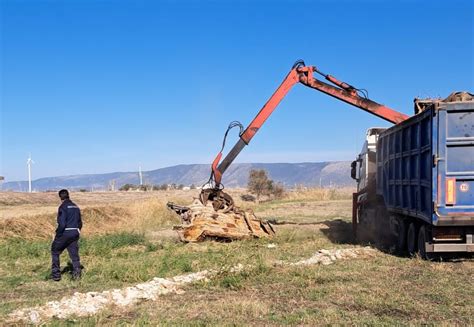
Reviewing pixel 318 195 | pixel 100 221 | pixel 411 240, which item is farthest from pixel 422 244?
pixel 318 195

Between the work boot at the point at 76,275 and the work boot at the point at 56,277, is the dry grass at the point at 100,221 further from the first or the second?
the work boot at the point at 76,275

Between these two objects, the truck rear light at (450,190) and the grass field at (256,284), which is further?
the truck rear light at (450,190)

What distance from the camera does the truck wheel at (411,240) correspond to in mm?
13188

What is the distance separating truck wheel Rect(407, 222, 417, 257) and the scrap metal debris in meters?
4.80

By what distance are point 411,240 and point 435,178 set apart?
103 inches

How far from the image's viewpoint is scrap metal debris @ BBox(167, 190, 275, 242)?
53.4ft

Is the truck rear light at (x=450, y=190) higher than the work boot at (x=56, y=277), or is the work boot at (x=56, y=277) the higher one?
the truck rear light at (x=450, y=190)

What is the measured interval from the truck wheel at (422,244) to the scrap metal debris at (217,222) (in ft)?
18.0

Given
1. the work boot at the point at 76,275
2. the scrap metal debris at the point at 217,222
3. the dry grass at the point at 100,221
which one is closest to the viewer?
the work boot at the point at 76,275

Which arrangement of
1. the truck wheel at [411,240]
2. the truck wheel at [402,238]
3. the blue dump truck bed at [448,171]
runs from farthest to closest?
1. the truck wheel at [402,238]
2. the truck wheel at [411,240]
3. the blue dump truck bed at [448,171]

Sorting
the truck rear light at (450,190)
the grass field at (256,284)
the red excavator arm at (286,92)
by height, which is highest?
the red excavator arm at (286,92)

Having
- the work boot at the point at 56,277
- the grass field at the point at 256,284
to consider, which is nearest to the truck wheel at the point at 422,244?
the grass field at the point at 256,284

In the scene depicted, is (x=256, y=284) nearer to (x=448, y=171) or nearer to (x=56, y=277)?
(x=56, y=277)

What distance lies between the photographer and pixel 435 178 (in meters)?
11.3
